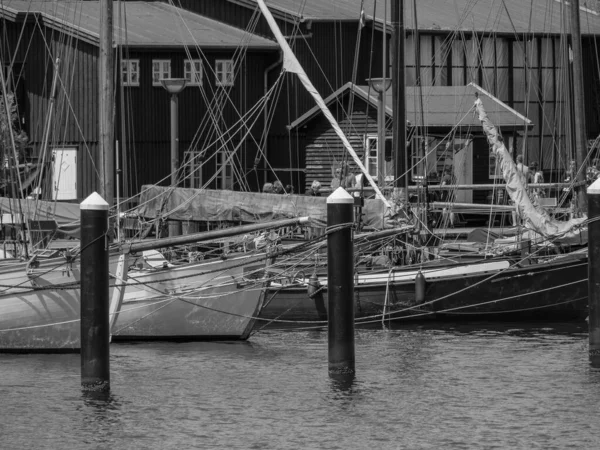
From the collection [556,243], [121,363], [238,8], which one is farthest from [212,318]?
[238,8]

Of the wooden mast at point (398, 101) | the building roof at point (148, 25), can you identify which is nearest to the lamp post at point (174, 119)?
the wooden mast at point (398, 101)

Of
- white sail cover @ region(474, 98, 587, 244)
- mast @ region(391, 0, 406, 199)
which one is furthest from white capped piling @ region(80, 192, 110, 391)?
white sail cover @ region(474, 98, 587, 244)

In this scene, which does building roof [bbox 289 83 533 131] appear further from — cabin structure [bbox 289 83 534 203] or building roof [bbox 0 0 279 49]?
building roof [bbox 0 0 279 49]

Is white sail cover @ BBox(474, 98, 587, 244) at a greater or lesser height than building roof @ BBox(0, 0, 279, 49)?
lesser

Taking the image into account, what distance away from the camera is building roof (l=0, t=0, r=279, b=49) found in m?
48.1

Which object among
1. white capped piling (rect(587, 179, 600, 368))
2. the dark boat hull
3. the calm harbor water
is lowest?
the calm harbor water

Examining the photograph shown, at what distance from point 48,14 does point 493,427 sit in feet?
110

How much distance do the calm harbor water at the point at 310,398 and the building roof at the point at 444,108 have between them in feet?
69.0

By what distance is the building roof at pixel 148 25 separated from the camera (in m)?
48.1

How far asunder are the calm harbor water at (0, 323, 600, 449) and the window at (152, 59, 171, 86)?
25.6 meters

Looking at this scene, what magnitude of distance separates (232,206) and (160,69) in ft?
74.4

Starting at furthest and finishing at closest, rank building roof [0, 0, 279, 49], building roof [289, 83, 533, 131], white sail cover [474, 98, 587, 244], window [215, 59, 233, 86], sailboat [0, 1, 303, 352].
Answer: window [215, 59, 233, 86]
building roof [0, 0, 279, 49]
building roof [289, 83, 533, 131]
white sail cover [474, 98, 587, 244]
sailboat [0, 1, 303, 352]

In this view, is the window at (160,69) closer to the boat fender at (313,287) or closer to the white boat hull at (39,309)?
the boat fender at (313,287)

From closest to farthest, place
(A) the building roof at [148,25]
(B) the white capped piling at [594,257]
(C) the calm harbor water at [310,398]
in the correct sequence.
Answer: (C) the calm harbor water at [310,398] < (B) the white capped piling at [594,257] < (A) the building roof at [148,25]
